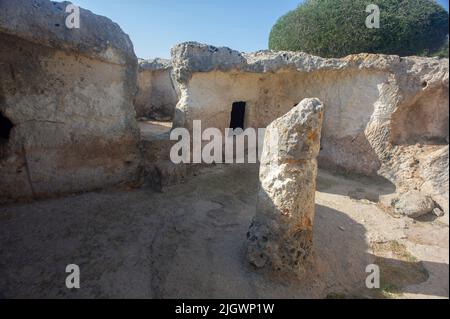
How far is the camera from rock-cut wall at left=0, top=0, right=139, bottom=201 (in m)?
5.16

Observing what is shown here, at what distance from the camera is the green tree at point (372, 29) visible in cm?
1011

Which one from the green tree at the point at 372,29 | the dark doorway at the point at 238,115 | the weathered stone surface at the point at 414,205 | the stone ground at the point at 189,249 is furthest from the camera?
the dark doorway at the point at 238,115

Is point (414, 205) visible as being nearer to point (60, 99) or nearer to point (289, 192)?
point (289, 192)

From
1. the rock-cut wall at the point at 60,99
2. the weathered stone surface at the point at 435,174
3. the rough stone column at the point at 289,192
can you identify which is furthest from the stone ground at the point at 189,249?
the weathered stone surface at the point at 435,174

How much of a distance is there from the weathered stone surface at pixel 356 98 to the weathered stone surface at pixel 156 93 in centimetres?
541

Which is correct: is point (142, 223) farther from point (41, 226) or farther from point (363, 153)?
point (363, 153)

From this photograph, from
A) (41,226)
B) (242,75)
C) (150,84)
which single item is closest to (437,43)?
(242,75)

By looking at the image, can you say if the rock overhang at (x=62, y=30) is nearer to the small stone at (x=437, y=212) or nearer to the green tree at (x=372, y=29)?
the small stone at (x=437, y=212)

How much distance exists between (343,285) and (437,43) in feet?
34.4

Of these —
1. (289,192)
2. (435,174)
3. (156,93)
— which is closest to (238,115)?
(156,93)

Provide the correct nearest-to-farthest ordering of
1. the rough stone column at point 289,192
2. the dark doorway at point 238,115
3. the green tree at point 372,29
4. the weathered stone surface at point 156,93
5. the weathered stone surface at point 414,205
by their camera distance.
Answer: the rough stone column at point 289,192, the weathered stone surface at point 414,205, the green tree at point 372,29, the dark doorway at point 238,115, the weathered stone surface at point 156,93

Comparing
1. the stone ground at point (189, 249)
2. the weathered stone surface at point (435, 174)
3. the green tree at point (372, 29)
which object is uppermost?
the green tree at point (372, 29)

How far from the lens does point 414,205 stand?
6.28 metres

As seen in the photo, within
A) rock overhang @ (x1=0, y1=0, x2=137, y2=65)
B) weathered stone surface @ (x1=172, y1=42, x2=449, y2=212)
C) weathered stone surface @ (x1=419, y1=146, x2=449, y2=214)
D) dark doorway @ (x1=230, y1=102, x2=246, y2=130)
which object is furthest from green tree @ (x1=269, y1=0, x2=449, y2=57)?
rock overhang @ (x1=0, y1=0, x2=137, y2=65)
